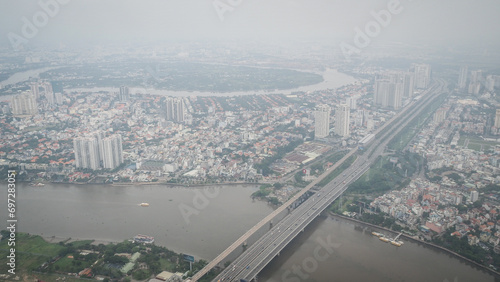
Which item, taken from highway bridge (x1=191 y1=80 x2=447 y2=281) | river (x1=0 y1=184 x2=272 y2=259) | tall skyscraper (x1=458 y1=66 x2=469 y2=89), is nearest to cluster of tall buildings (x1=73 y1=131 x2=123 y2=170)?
river (x1=0 y1=184 x2=272 y2=259)

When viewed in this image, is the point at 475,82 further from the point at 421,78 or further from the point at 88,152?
the point at 88,152

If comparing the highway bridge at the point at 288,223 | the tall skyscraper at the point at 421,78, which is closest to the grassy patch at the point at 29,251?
the highway bridge at the point at 288,223

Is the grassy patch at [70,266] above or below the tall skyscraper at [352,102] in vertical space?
below

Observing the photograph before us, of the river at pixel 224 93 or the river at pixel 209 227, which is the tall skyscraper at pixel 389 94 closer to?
the river at pixel 224 93

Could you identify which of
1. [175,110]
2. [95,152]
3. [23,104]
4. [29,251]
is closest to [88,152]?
[95,152]

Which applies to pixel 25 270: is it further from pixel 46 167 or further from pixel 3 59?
pixel 3 59

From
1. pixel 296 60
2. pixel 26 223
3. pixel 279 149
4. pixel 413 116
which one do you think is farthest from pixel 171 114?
pixel 296 60
